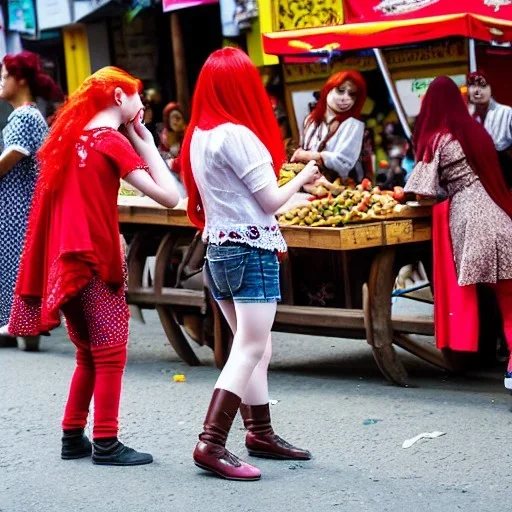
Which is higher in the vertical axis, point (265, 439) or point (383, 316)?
point (383, 316)

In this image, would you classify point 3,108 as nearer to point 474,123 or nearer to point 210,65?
point 474,123

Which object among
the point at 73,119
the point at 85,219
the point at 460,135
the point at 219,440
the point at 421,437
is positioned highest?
the point at 73,119

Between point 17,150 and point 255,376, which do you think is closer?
point 255,376

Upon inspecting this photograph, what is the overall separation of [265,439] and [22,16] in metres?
9.11

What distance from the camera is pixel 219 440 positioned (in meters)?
5.21

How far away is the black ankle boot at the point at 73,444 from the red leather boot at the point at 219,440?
2.17ft

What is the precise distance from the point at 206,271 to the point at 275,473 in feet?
3.08

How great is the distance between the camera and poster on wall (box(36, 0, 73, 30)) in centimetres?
1315

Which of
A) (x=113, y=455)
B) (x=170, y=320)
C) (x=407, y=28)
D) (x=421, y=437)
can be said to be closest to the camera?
(x=113, y=455)

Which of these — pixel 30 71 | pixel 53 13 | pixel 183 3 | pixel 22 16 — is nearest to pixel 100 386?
pixel 30 71

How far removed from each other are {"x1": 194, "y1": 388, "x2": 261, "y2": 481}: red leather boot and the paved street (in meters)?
0.08

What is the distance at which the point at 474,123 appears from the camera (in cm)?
666

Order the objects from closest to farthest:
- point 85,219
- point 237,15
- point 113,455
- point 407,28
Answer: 1. point 85,219
2. point 113,455
3. point 407,28
4. point 237,15

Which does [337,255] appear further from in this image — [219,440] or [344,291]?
[219,440]
